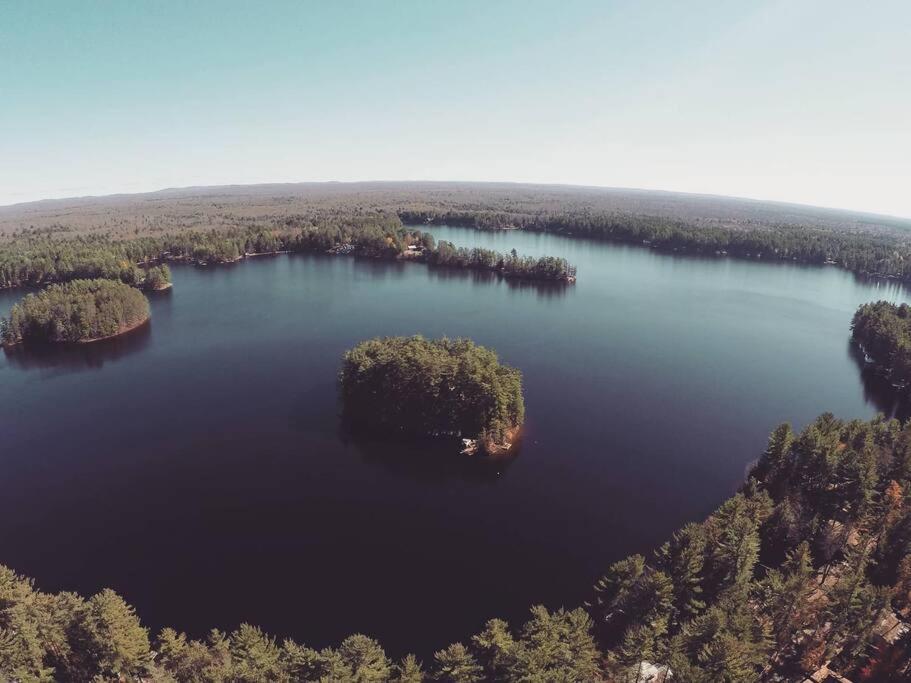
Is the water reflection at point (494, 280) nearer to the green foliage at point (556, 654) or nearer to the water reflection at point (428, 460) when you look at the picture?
the water reflection at point (428, 460)

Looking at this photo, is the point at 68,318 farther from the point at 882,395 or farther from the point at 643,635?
the point at 882,395

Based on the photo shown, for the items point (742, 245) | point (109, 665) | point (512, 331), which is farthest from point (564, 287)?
point (109, 665)

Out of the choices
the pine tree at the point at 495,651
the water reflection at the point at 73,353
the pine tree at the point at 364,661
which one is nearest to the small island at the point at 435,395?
the pine tree at the point at 495,651

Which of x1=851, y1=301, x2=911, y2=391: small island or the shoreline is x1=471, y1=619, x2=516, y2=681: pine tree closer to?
x1=851, y1=301, x2=911, y2=391: small island

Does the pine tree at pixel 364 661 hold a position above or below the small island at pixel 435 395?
below

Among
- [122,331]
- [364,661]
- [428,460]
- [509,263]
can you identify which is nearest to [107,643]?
[364,661]

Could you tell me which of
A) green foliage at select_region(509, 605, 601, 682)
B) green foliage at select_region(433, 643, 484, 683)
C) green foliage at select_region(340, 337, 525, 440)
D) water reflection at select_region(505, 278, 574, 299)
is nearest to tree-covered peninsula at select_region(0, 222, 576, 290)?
water reflection at select_region(505, 278, 574, 299)

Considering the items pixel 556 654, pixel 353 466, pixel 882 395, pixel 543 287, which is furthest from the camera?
pixel 543 287

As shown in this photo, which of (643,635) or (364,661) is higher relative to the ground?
(643,635)
